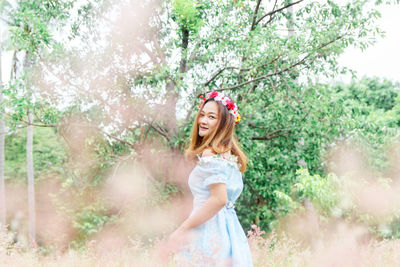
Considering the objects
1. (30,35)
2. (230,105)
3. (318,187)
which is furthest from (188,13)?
(230,105)

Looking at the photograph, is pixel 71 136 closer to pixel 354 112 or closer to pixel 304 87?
pixel 304 87

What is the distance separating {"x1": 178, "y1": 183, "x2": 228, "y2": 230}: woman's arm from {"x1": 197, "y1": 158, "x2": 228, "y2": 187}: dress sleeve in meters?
0.03

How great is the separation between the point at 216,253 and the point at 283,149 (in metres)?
5.78

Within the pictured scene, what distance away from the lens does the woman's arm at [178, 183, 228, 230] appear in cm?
226

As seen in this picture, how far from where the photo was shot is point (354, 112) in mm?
7109

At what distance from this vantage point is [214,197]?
7.42 feet

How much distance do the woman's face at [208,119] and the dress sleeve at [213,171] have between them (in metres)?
0.29

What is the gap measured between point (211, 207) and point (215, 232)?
231 mm

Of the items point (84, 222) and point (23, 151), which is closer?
point (84, 222)

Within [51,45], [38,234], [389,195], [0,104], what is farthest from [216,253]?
[38,234]

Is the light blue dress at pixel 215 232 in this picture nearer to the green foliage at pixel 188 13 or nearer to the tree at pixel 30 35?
the green foliage at pixel 188 13

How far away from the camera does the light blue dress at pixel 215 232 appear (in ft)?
7.58

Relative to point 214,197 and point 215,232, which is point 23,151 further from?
point 214,197

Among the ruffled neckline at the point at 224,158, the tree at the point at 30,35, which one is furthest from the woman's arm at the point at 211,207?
the tree at the point at 30,35
